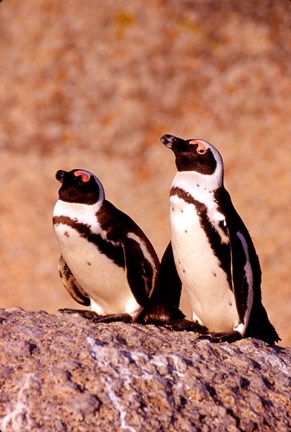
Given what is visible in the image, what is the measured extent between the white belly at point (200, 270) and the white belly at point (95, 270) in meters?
0.22

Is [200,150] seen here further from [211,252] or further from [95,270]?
[95,270]

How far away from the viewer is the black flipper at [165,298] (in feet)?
12.8

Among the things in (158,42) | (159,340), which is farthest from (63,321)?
(158,42)

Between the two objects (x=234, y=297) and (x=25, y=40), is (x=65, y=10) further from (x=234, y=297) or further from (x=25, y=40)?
(x=234, y=297)

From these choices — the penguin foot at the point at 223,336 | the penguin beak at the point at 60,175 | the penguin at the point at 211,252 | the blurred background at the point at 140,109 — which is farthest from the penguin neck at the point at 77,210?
the blurred background at the point at 140,109

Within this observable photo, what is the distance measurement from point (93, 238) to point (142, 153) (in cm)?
462

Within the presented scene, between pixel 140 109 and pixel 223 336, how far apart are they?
16.4 ft

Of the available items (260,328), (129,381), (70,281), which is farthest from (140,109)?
(129,381)

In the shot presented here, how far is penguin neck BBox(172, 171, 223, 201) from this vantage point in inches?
148

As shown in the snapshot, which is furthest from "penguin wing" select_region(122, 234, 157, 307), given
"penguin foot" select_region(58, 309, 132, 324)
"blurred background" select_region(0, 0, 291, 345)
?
"blurred background" select_region(0, 0, 291, 345)

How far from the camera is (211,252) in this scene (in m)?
3.74

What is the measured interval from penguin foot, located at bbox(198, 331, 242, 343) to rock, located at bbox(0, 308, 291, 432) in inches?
2.5

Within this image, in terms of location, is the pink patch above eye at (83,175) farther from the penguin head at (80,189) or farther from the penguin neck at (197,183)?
the penguin neck at (197,183)

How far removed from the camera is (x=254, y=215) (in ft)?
26.9
